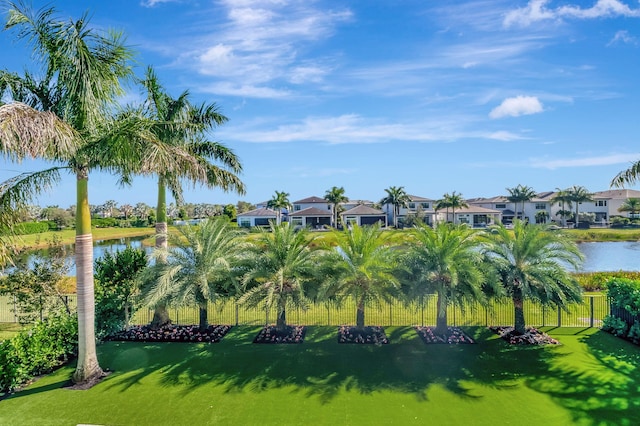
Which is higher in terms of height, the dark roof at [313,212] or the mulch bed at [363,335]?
the dark roof at [313,212]

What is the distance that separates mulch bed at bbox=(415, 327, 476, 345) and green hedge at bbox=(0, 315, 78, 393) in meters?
10.7

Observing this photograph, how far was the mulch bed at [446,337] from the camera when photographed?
12188 millimetres

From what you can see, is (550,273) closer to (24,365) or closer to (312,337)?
(312,337)

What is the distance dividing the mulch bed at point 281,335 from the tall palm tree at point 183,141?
3554 millimetres

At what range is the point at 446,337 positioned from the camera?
1242 cm

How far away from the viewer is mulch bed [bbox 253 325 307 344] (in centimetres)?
1252

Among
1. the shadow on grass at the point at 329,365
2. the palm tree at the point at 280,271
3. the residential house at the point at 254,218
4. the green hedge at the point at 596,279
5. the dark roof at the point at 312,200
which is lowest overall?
the shadow on grass at the point at 329,365

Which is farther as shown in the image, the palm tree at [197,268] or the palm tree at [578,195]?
Answer: the palm tree at [578,195]

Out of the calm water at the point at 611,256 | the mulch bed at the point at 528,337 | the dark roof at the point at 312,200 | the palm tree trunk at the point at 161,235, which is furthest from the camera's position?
the dark roof at the point at 312,200

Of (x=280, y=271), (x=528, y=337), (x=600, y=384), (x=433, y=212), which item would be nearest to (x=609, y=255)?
(x=528, y=337)

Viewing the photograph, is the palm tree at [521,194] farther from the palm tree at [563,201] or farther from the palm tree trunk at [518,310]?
the palm tree trunk at [518,310]

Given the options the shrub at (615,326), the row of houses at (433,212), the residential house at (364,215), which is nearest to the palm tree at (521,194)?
the row of houses at (433,212)

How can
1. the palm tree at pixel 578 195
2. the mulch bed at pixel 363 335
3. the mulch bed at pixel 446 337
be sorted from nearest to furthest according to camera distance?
the mulch bed at pixel 446 337 → the mulch bed at pixel 363 335 → the palm tree at pixel 578 195

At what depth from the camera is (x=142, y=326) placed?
46.7 ft
